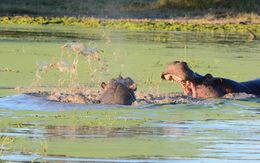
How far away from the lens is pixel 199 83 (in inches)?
479

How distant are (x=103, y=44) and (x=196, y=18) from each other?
18258mm

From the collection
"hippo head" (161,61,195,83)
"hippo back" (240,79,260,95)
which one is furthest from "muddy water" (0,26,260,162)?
"hippo back" (240,79,260,95)

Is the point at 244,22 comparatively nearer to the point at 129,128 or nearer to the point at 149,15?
the point at 149,15

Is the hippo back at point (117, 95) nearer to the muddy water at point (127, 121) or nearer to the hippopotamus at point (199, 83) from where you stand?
the muddy water at point (127, 121)

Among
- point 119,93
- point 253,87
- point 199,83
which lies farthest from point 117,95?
point 253,87

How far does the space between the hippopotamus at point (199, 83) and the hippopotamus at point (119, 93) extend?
692mm

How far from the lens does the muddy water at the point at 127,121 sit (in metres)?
7.18

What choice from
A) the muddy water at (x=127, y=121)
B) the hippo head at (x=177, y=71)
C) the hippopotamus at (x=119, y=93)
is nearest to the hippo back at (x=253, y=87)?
the muddy water at (x=127, y=121)

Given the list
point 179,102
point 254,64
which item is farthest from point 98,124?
point 254,64

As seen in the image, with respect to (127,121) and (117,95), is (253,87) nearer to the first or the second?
(117,95)

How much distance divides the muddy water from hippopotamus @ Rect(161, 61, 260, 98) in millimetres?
272

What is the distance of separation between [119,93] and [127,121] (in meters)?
1.64

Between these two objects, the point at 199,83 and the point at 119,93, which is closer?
the point at 119,93

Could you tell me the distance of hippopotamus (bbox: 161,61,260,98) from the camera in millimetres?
11812
